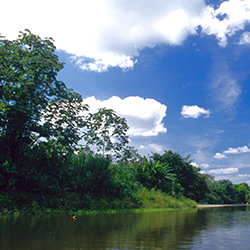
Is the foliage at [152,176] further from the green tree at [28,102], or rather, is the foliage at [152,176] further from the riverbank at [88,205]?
the green tree at [28,102]

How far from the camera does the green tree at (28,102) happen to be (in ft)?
39.8

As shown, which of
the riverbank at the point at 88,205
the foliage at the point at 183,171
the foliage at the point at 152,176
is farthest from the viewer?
the foliage at the point at 183,171

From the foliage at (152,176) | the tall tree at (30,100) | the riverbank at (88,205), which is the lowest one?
the riverbank at (88,205)

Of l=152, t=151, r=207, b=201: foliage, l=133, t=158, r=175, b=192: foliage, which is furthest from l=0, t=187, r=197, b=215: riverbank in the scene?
l=152, t=151, r=207, b=201: foliage

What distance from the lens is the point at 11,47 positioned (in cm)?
1346

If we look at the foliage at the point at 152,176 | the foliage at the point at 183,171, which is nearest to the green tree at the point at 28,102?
the foliage at the point at 152,176

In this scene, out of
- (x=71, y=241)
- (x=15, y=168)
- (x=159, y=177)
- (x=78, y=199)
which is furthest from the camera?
(x=159, y=177)

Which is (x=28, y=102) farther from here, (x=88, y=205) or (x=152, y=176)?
(x=152, y=176)

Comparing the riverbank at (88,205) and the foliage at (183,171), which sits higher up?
the foliage at (183,171)

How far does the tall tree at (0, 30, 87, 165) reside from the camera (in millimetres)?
12188

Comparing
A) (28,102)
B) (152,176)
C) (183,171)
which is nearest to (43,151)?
(28,102)

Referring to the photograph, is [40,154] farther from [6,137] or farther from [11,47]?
[11,47]

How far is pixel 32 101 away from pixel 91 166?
584 centimetres

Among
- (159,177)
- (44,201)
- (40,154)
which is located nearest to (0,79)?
(40,154)
